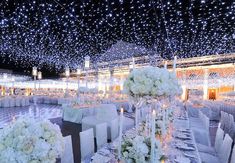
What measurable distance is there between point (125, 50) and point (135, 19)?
6.18 meters

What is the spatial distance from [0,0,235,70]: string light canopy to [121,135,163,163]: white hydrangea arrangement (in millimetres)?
5370

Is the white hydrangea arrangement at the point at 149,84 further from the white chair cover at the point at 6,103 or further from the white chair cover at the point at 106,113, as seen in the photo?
the white chair cover at the point at 6,103

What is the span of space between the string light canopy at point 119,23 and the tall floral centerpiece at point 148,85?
4568 millimetres

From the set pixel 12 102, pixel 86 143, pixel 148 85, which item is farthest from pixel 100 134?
pixel 12 102

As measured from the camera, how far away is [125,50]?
14508 millimetres

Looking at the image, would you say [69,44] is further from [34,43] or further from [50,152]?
[50,152]

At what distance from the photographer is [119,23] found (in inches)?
352

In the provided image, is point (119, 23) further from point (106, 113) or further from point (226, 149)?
point (226, 149)

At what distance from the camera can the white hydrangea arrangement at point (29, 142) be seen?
144 centimetres

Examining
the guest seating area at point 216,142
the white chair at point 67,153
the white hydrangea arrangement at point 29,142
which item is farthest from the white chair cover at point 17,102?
the white hydrangea arrangement at point 29,142

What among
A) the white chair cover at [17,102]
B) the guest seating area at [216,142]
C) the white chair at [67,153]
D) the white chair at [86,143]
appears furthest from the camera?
the white chair cover at [17,102]

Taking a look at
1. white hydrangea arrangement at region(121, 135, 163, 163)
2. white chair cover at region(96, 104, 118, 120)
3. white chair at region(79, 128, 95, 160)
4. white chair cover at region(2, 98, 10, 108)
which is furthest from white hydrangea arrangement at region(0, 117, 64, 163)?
white chair cover at region(2, 98, 10, 108)

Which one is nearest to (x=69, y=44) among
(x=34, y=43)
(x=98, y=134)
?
(x=34, y=43)

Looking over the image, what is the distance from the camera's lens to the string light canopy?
277 inches
